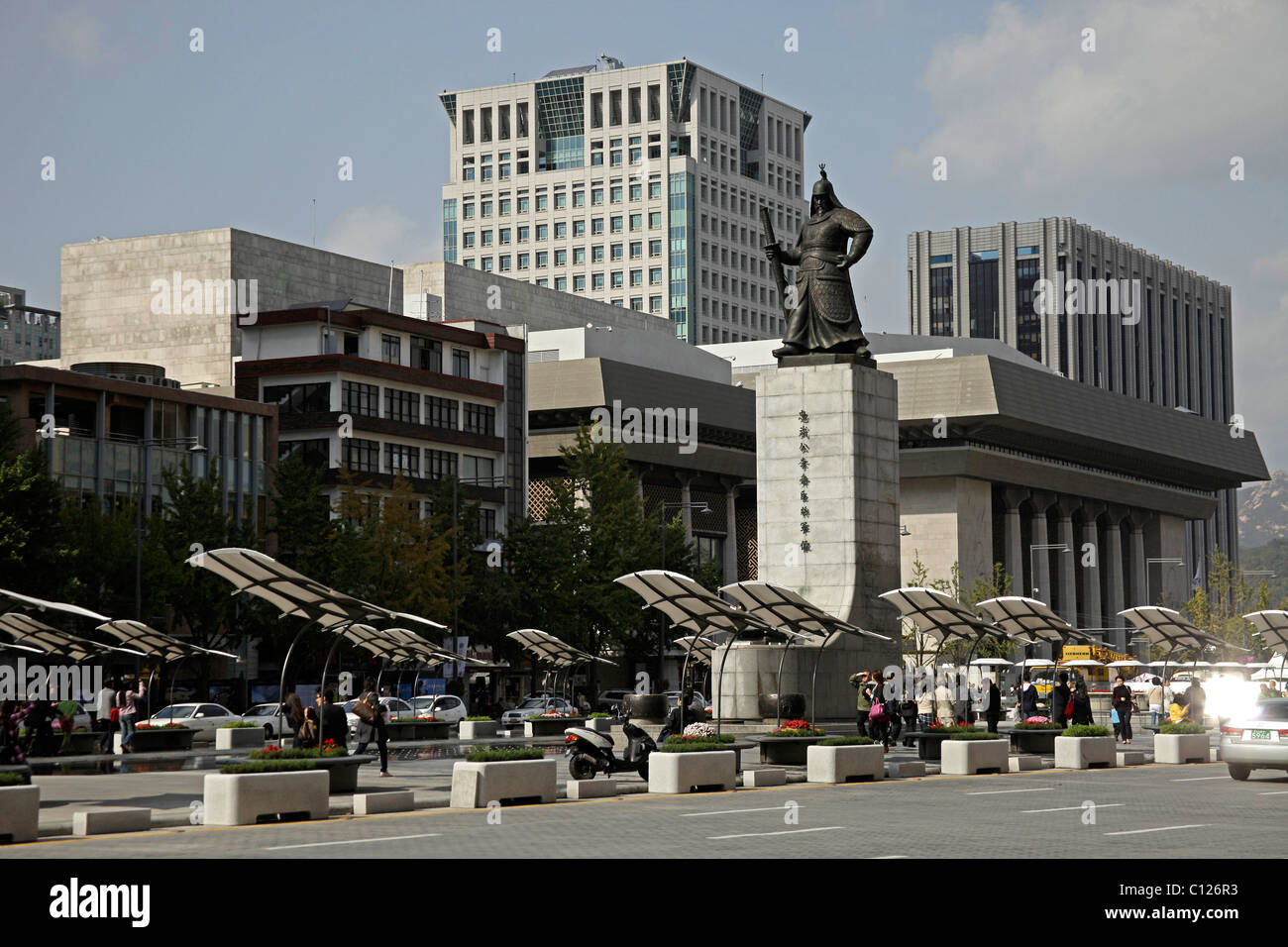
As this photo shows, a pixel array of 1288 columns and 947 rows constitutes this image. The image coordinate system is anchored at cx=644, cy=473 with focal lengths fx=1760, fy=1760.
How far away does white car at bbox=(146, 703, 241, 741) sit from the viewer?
5353 cm

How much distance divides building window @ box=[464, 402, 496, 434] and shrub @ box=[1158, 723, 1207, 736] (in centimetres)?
5951

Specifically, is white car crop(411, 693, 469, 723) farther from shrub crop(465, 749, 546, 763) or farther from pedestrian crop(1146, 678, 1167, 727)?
shrub crop(465, 749, 546, 763)

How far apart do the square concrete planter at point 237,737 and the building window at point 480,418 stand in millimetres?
47287

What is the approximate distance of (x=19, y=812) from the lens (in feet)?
68.4

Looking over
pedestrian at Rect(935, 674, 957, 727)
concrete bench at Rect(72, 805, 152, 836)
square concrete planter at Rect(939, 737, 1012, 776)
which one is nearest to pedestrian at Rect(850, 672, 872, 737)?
square concrete planter at Rect(939, 737, 1012, 776)

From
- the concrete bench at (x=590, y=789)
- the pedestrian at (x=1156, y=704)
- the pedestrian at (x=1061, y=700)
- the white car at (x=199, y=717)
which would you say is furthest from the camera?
the pedestrian at (x=1156, y=704)

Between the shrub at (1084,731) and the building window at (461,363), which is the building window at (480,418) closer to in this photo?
the building window at (461,363)

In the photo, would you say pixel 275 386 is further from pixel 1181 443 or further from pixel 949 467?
pixel 1181 443

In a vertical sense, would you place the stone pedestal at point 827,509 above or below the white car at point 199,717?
above

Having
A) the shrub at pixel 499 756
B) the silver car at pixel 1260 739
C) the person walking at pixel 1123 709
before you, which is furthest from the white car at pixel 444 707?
the silver car at pixel 1260 739

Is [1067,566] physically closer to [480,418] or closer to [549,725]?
[480,418]

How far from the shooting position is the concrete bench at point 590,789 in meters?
27.4

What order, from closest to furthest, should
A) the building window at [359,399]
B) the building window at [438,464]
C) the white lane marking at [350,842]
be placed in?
the white lane marking at [350,842], the building window at [359,399], the building window at [438,464]

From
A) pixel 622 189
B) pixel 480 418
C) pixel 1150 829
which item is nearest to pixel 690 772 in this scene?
pixel 1150 829
